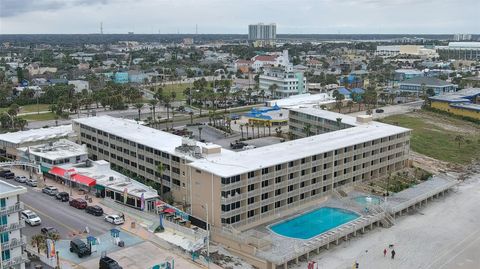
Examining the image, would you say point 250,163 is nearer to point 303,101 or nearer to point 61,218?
point 61,218

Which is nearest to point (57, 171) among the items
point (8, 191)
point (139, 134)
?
point (139, 134)

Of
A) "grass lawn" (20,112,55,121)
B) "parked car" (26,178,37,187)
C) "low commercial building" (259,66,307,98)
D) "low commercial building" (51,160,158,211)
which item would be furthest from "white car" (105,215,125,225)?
"low commercial building" (259,66,307,98)

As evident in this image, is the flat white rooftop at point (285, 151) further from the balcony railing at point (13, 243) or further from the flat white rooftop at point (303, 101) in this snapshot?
the flat white rooftop at point (303, 101)

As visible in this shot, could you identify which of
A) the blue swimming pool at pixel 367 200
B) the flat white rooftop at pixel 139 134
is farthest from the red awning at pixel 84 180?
the blue swimming pool at pixel 367 200

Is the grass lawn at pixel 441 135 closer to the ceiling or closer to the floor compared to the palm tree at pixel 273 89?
closer to the floor

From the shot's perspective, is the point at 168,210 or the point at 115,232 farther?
the point at 168,210

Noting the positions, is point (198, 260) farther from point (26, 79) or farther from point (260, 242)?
point (26, 79)
